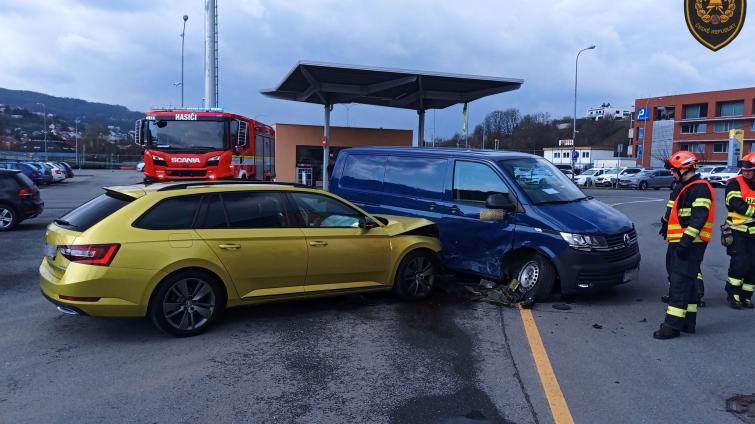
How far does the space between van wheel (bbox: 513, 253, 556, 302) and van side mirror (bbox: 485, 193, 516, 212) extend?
0.63 meters

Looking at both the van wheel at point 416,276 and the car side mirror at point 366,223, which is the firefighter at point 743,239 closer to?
the van wheel at point 416,276

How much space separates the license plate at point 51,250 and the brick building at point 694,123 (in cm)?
8531

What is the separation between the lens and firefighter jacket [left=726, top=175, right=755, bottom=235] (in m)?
6.84

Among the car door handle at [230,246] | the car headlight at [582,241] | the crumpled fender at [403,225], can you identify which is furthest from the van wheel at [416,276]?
the car door handle at [230,246]

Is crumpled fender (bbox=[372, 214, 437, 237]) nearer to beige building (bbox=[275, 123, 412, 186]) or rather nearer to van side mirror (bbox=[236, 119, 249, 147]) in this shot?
van side mirror (bbox=[236, 119, 249, 147])

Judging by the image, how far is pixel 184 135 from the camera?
15656 millimetres

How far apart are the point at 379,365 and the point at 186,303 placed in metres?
2.01

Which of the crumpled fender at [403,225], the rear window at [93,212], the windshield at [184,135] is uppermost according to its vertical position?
the windshield at [184,135]

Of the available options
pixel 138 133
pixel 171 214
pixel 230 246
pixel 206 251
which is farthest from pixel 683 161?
pixel 138 133

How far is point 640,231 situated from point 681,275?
9790 millimetres

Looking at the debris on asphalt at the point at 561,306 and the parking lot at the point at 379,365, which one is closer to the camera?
the parking lot at the point at 379,365

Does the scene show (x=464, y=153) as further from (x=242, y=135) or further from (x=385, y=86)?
(x=385, y=86)

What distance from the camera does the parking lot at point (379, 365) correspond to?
399cm

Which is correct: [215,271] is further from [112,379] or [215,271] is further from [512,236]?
[512,236]
